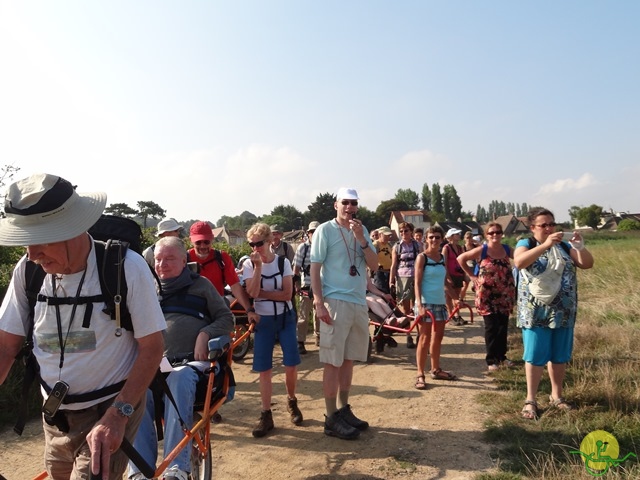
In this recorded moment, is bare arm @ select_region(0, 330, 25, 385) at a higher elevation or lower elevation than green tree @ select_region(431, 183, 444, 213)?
lower

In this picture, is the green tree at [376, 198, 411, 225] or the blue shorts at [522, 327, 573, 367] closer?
the blue shorts at [522, 327, 573, 367]

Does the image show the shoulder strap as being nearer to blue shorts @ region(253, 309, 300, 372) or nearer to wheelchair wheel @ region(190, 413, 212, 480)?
wheelchair wheel @ region(190, 413, 212, 480)

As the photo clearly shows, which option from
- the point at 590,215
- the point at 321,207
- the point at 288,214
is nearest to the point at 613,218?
the point at 590,215

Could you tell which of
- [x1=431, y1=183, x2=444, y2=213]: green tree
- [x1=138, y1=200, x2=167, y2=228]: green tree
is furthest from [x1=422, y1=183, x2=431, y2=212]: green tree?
[x1=138, y1=200, x2=167, y2=228]: green tree

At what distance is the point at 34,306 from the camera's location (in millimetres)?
2068

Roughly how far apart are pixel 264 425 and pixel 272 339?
2.62ft

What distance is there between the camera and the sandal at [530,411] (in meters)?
4.29

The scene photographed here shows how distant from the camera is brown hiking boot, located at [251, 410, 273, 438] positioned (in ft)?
14.2

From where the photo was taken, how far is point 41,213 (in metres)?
1.85

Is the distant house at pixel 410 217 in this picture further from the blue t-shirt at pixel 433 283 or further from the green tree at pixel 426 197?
the blue t-shirt at pixel 433 283

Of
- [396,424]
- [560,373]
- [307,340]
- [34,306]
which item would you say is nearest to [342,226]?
[396,424]

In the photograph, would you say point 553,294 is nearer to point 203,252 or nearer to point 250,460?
point 250,460

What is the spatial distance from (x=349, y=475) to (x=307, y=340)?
15.6 ft

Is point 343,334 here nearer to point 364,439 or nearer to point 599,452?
point 364,439
